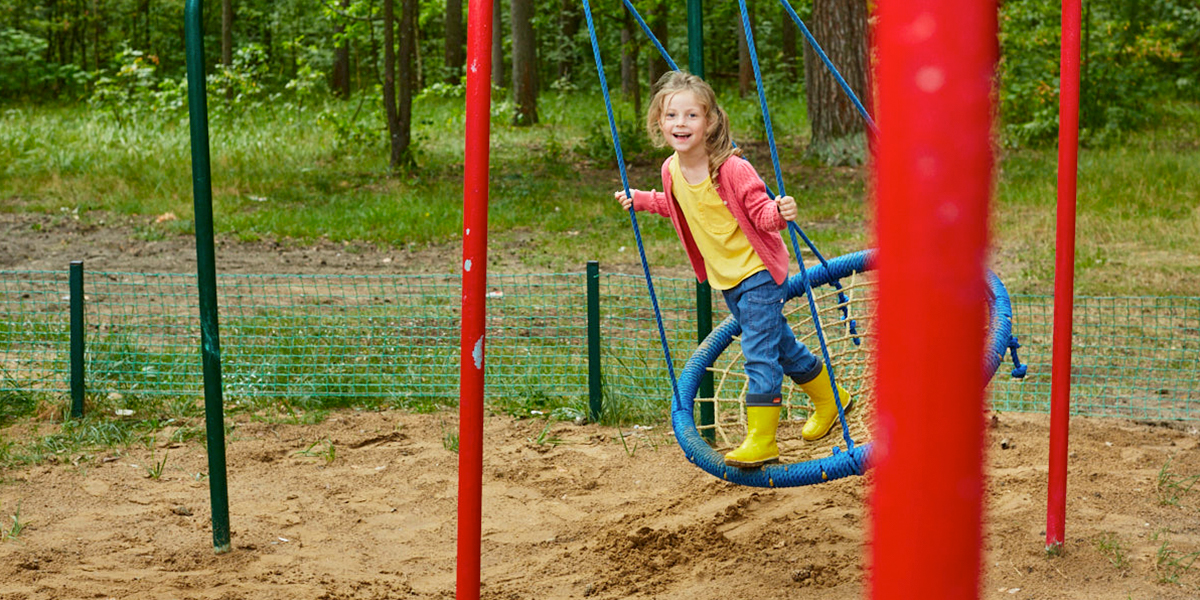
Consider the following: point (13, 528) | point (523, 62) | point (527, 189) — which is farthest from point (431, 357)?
point (523, 62)

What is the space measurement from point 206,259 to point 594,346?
2164 mm

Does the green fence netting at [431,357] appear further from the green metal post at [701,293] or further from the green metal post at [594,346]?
the green metal post at [701,293]

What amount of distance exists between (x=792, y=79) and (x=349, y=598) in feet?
75.6

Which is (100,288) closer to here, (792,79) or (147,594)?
(147,594)

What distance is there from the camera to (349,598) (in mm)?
3717

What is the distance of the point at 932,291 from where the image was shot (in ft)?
1.48

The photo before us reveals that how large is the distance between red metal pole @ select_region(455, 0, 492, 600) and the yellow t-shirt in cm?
138

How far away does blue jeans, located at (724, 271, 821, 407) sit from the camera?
370 centimetres

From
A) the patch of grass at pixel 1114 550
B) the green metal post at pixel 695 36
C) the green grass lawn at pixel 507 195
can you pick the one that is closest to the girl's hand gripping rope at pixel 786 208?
the green metal post at pixel 695 36

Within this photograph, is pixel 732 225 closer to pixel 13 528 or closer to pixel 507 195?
pixel 13 528

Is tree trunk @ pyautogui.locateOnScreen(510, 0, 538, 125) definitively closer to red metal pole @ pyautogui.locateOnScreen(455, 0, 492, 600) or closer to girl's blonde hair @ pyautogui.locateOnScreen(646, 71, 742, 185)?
girl's blonde hair @ pyautogui.locateOnScreen(646, 71, 742, 185)

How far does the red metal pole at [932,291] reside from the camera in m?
0.45

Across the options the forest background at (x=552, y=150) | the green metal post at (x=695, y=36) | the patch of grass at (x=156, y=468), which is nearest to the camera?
the green metal post at (x=695, y=36)

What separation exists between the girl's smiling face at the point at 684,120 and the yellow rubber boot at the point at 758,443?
0.90 m
